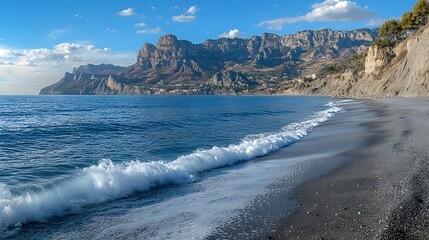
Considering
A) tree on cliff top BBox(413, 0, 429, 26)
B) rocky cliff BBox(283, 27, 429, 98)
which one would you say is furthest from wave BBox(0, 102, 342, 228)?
tree on cliff top BBox(413, 0, 429, 26)

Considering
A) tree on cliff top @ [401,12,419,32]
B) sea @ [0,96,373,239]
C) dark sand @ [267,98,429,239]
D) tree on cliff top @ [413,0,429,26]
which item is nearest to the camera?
dark sand @ [267,98,429,239]

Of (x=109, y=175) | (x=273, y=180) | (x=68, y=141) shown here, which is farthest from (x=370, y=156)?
(x=68, y=141)

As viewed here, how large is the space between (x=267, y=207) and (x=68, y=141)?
20.8 meters

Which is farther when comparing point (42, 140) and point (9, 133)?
point (9, 133)

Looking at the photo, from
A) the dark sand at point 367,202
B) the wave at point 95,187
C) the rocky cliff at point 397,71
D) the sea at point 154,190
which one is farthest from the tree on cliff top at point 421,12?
the wave at point 95,187

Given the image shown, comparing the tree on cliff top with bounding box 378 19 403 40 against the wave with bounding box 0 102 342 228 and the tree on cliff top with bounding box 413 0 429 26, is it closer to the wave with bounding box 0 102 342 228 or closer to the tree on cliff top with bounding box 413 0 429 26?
the tree on cliff top with bounding box 413 0 429 26

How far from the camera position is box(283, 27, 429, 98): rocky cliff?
7081 centimetres

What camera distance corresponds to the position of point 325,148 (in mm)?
21031

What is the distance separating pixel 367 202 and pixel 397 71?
96644 mm

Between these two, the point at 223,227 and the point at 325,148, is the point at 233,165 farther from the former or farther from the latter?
the point at 223,227

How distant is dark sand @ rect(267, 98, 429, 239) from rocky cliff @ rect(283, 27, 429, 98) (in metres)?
65.0

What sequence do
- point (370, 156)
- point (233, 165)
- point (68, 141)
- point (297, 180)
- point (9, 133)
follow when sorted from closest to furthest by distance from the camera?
point (297, 180) < point (370, 156) < point (233, 165) < point (68, 141) < point (9, 133)

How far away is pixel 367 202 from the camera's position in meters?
9.22

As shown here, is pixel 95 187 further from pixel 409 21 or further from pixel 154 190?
pixel 409 21
